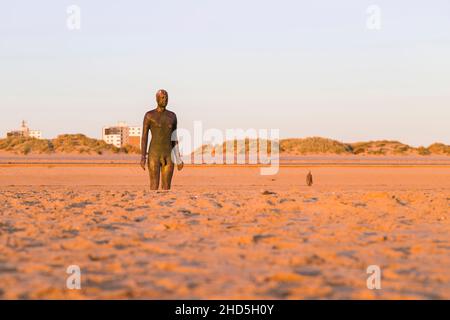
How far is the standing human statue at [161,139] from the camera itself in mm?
11930

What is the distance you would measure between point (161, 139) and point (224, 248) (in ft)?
21.6

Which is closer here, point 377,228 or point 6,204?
point 377,228

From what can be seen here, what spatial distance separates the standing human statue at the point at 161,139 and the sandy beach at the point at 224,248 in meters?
2.54

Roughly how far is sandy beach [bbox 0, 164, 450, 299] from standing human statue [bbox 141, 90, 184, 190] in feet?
8.32

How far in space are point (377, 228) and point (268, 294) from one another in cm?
300

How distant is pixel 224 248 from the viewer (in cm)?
557

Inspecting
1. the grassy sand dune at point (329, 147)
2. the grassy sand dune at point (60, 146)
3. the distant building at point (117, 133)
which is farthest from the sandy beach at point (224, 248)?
the distant building at point (117, 133)

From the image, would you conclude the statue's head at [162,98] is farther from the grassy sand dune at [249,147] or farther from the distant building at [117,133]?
the distant building at [117,133]

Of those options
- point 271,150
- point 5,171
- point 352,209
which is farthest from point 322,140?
point 352,209

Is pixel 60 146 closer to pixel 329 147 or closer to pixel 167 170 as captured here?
pixel 329 147

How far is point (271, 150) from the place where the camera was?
6328cm

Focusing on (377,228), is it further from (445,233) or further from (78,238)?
(78,238)

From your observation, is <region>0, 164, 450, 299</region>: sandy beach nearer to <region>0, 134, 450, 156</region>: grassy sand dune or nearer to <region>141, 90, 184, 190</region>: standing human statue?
<region>141, 90, 184, 190</region>: standing human statue

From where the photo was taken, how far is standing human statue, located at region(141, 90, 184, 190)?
11.9 meters
